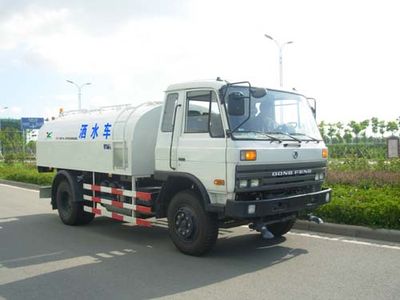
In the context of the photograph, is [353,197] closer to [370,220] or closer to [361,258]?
[370,220]

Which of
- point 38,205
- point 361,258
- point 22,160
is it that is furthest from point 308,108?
point 22,160

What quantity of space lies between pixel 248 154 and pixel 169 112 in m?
1.80

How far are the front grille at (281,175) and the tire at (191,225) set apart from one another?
2.68ft

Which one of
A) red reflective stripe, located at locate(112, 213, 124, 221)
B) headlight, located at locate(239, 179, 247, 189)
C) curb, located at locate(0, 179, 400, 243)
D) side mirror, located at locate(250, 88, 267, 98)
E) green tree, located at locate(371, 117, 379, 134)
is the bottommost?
curb, located at locate(0, 179, 400, 243)

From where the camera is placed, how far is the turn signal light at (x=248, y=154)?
671 cm

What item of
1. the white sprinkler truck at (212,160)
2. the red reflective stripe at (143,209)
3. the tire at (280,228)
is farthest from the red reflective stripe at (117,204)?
the tire at (280,228)

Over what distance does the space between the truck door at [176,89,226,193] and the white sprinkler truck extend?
0.6 inches

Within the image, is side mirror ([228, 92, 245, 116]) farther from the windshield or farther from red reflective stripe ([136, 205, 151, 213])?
red reflective stripe ([136, 205, 151, 213])

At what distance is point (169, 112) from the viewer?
7.96 m

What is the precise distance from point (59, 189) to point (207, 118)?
16.7 ft

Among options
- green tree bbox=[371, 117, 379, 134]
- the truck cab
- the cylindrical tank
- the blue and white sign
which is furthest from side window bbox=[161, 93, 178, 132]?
green tree bbox=[371, 117, 379, 134]

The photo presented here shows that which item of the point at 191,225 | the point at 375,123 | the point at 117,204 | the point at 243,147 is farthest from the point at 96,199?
the point at 375,123

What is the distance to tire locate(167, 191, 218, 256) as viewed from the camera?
721 cm

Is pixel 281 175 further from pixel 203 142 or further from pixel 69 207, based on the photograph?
pixel 69 207
